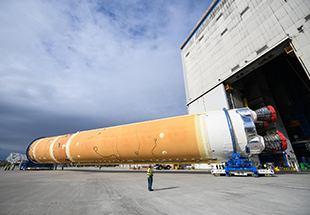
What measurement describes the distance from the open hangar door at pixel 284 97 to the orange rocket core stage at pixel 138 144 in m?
10.7

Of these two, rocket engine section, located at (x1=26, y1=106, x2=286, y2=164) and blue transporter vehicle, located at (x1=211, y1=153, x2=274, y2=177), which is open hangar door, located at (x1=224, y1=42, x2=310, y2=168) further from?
blue transporter vehicle, located at (x1=211, y1=153, x2=274, y2=177)

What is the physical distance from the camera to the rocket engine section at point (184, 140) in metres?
9.54

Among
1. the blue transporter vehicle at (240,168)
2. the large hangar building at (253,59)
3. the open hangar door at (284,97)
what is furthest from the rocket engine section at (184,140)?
the open hangar door at (284,97)

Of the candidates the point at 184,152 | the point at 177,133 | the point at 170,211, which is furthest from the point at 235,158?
the point at 170,211

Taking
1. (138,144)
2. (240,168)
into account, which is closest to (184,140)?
(240,168)

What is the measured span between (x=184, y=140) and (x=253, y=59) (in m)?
12.0

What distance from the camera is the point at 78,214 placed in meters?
2.93

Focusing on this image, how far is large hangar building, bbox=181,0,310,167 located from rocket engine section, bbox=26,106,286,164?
6.93m

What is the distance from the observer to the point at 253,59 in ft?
46.3

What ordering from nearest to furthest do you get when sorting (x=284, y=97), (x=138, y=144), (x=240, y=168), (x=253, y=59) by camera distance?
(x=240, y=168) → (x=138, y=144) → (x=253, y=59) → (x=284, y=97)

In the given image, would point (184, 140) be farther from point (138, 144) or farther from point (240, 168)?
point (138, 144)

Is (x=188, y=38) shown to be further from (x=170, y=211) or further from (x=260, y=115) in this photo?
(x=170, y=211)

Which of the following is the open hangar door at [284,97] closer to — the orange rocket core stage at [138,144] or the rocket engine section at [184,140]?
the rocket engine section at [184,140]

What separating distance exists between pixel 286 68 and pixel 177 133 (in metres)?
27.4
